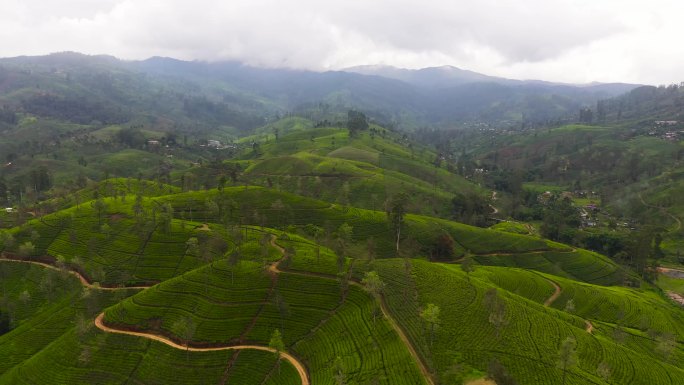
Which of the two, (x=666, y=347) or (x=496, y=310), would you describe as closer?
(x=496, y=310)

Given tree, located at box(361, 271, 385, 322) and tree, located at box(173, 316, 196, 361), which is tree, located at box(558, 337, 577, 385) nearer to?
tree, located at box(361, 271, 385, 322)

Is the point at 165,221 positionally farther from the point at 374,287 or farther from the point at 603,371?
the point at 603,371

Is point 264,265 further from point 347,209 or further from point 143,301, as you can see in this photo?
point 347,209

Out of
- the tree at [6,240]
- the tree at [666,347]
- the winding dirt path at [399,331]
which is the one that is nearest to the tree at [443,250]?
the winding dirt path at [399,331]

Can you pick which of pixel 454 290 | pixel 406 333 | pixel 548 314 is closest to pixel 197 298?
pixel 406 333

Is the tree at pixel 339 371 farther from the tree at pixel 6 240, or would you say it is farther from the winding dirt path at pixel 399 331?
the tree at pixel 6 240

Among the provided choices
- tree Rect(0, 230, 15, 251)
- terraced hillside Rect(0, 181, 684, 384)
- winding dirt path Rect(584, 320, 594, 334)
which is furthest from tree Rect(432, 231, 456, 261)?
tree Rect(0, 230, 15, 251)

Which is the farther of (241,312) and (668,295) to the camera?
(668,295)

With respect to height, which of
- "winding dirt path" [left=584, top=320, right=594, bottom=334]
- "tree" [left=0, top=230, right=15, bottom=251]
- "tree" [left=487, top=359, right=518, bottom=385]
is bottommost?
"tree" [left=0, top=230, right=15, bottom=251]

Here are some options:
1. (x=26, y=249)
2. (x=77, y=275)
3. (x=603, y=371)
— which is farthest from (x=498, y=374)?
(x=26, y=249)

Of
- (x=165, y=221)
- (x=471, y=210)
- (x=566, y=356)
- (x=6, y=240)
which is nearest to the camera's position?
(x=566, y=356)

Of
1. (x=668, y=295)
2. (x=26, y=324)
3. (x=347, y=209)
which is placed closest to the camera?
(x=26, y=324)
